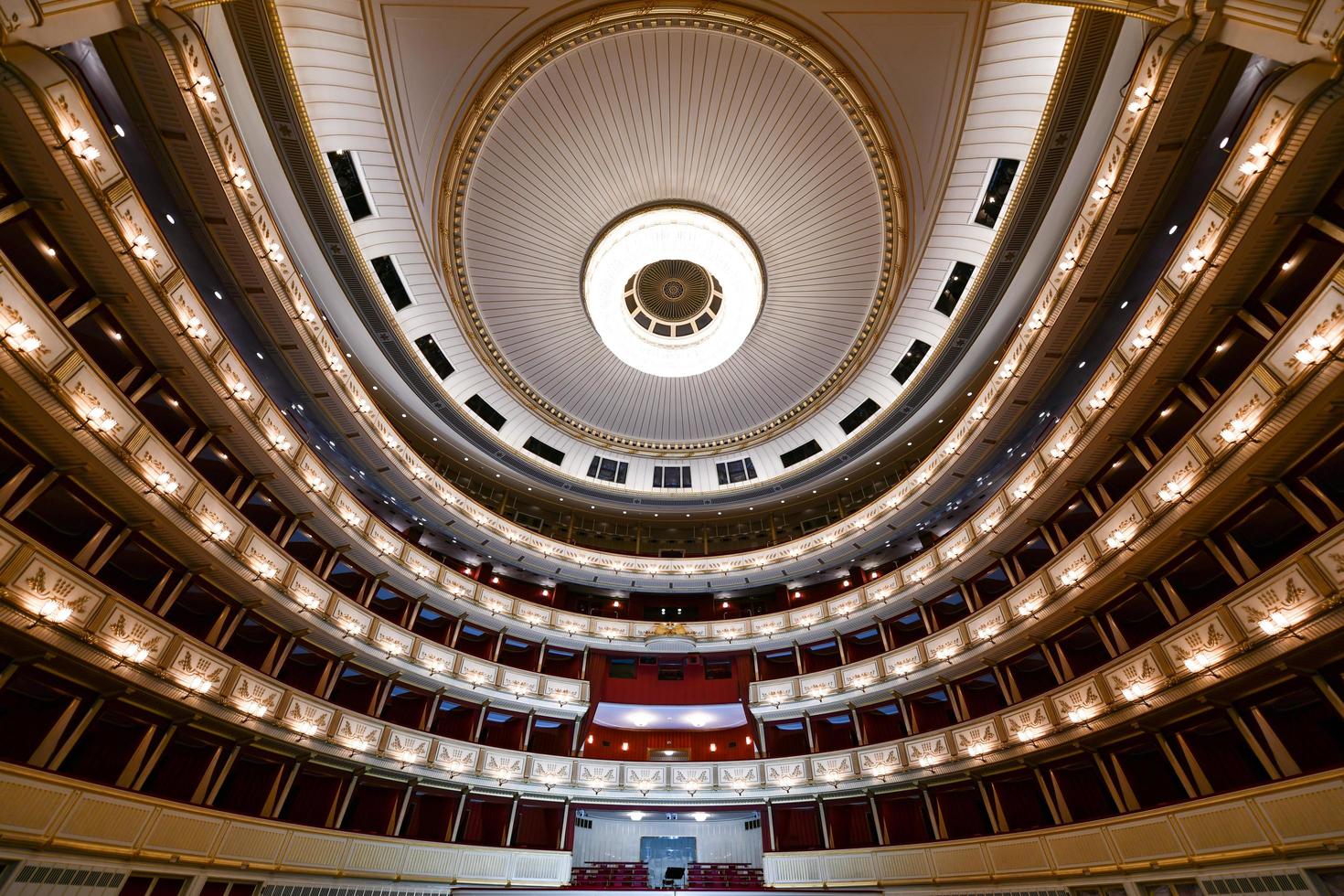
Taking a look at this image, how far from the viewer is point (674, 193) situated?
18625 mm

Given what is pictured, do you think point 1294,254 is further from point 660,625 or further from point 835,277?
point 660,625

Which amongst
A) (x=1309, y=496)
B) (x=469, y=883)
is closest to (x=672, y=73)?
(x=1309, y=496)

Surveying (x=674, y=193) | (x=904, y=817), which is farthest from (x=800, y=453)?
(x=904, y=817)

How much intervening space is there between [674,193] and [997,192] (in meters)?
9.03

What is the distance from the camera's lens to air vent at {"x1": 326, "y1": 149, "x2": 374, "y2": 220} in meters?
15.3

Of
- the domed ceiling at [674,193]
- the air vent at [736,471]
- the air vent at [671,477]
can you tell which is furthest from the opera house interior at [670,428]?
the air vent at [671,477]

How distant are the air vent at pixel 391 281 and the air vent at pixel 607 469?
35.0 ft

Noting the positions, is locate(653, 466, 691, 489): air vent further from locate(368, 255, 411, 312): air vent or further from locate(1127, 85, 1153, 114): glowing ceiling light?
locate(1127, 85, 1153, 114): glowing ceiling light

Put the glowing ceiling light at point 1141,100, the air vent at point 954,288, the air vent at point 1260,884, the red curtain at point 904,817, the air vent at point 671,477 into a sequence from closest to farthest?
the air vent at point 1260,884 < the glowing ceiling light at point 1141,100 < the red curtain at point 904,817 < the air vent at point 954,288 < the air vent at point 671,477

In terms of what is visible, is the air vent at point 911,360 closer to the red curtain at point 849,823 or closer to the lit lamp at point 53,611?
the red curtain at point 849,823

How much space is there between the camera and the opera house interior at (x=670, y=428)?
9.73m

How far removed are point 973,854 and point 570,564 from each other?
16.1 metres

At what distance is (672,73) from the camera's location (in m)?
15.6

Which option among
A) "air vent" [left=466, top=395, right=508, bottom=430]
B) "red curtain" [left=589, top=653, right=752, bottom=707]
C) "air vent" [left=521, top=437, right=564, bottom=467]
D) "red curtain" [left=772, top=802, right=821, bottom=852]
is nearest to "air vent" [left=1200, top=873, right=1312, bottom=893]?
"red curtain" [left=772, top=802, right=821, bottom=852]
